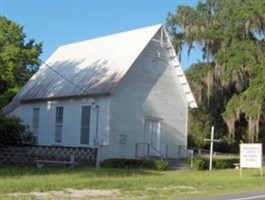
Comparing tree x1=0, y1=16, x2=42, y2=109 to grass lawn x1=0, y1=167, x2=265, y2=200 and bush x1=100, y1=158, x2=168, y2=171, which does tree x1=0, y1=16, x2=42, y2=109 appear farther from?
→ grass lawn x1=0, y1=167, x2=265, y2=200

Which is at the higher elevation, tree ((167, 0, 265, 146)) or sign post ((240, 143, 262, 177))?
tree ((167, 0, 265, 146))

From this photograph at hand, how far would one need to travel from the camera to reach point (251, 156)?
26297 mm

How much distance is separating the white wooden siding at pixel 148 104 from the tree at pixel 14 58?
553 inches

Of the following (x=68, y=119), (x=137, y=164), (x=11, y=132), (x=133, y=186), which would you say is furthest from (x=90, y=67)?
(x=133, y=186)

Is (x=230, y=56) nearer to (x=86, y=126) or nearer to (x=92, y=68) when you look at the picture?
(x=92, y=68)

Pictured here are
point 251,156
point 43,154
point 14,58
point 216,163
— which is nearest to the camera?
point 251,156

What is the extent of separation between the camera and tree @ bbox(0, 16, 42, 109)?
151 feet

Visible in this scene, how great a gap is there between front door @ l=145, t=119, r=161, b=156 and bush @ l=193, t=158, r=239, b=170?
295 centimetres

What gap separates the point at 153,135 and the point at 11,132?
900cm

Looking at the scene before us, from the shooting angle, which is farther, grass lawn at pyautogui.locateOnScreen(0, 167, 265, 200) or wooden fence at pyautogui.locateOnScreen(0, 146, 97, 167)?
wooden fence at pyautogui.locateOnScreen(0, 146, 97, 167)

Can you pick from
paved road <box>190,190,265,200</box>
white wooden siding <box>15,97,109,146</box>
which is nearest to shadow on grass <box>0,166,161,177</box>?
paved road <box>190,190,265,200</box>

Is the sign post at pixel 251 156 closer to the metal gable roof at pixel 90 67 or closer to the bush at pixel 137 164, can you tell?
the bush at pixel 137 164

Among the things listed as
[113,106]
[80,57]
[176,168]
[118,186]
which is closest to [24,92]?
[80,57]

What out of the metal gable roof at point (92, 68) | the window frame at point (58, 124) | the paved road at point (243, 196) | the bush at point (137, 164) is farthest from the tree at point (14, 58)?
the paved road at point (243, 196)
